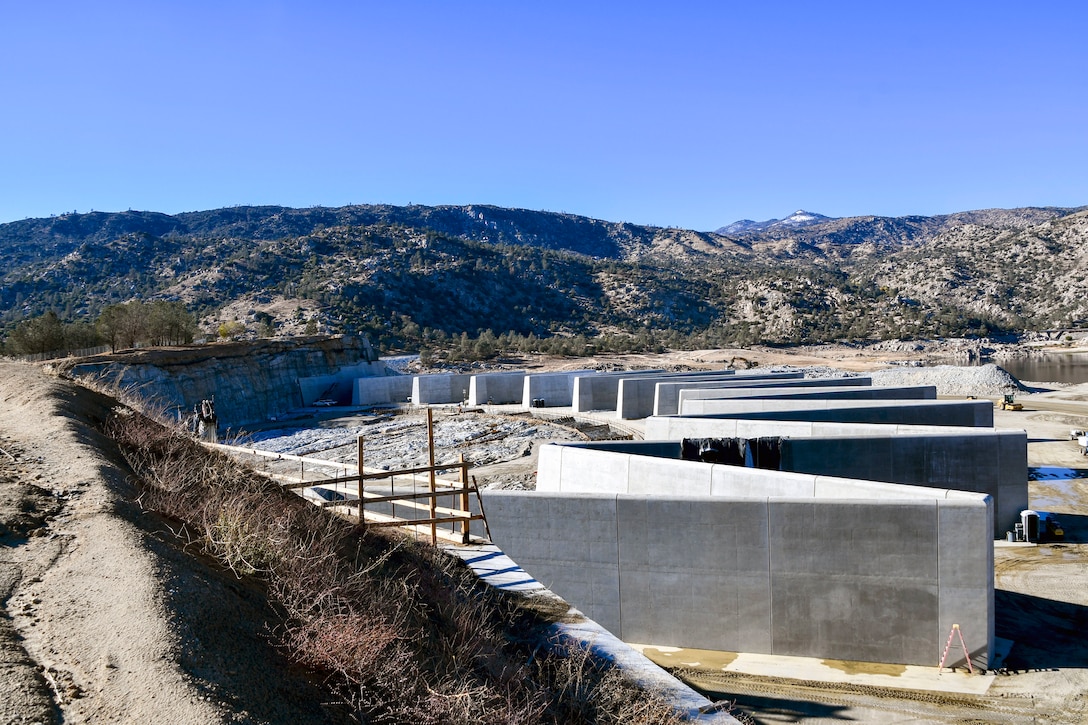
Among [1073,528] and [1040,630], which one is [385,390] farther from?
[1040,630]

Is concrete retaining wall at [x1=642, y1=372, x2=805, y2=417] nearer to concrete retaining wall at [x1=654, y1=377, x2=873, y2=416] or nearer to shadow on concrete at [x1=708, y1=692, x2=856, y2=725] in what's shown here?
concrete retaining wall at [x1=654, y1=377, x2=873, y2=416]

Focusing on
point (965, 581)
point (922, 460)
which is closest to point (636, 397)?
point (922, 460)

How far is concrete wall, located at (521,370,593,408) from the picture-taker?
40.8 metres

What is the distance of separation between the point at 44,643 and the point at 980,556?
438 inches

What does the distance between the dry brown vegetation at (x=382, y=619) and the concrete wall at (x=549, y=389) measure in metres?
32.4

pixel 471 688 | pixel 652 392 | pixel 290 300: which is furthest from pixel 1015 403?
pixel 290 300

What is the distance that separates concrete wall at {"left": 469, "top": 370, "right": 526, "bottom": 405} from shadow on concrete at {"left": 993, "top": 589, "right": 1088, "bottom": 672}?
3128 centimetres

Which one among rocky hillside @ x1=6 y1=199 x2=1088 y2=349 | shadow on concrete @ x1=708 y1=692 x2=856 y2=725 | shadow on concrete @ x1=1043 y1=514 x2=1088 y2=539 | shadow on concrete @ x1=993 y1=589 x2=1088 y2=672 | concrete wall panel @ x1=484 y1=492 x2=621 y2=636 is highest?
rocky hillside @ x1=6 y1=199 x2=1088 y2=349

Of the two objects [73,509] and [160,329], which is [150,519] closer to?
[73,509]

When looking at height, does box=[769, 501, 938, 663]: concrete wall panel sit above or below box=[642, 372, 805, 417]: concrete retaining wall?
below

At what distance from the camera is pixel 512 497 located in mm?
13352

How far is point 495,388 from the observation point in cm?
4334

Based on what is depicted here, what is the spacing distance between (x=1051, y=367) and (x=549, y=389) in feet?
152

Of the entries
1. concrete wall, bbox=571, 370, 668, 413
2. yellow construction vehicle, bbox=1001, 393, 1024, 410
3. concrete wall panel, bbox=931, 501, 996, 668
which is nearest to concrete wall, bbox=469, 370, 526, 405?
concrete wall, bbox=571, 370, 668, 413
